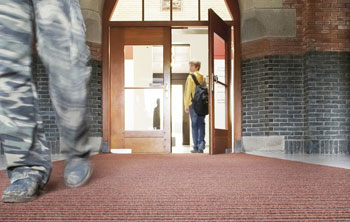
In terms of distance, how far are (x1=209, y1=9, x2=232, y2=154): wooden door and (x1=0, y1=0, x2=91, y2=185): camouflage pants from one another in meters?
3.85

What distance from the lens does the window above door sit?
6.33 m

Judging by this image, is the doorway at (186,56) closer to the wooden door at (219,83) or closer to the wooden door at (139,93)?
the wooden door at (139,93)

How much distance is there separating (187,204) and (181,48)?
35.4ft

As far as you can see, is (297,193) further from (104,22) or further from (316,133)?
(104,22)

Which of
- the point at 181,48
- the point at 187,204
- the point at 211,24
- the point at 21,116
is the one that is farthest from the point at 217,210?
the point at 181,48

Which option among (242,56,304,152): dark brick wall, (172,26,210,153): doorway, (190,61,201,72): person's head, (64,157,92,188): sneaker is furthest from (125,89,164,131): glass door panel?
(172,26,210,153): doorway

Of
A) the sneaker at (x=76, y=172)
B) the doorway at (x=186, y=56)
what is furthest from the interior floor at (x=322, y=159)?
the doorway at (x=186, y=56)

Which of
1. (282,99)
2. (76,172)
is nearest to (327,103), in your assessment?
(282,99)

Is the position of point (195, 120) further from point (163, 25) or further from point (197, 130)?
point (163, 25)

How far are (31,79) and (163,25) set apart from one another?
492 cm

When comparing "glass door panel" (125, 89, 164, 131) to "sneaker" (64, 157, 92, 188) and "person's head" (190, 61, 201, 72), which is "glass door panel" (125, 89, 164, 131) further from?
"sneaker" (64, 157, 92, 188)

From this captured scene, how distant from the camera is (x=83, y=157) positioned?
1.68 meters

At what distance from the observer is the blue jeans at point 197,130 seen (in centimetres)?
633

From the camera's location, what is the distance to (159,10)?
637 centimetres
